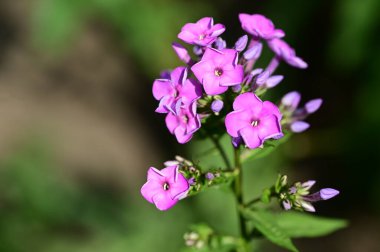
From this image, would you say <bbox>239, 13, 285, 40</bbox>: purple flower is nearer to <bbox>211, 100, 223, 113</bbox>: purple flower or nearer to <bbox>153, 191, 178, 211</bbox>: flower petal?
<bbox>211, 100, 223, 113</bbox>: purple flower

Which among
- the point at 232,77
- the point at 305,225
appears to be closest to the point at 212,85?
the point at 232,77

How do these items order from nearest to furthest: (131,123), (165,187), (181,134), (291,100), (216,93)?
(216,93), (165,187), (181,134), (291,100), (131,123)

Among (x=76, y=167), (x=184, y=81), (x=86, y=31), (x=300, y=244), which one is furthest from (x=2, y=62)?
(x=184, y=81)

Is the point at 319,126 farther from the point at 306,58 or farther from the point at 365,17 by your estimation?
the point at 365,17

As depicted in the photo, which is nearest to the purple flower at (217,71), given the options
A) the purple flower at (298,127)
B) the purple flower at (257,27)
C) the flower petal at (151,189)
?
the purple flower at (257,27)

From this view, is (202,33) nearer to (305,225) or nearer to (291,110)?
(291,110)

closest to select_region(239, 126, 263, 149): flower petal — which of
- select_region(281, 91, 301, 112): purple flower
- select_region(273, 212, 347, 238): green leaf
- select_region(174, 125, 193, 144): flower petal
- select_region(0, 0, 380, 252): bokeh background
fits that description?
select_region(174, 125, 193, 144): flower petal
